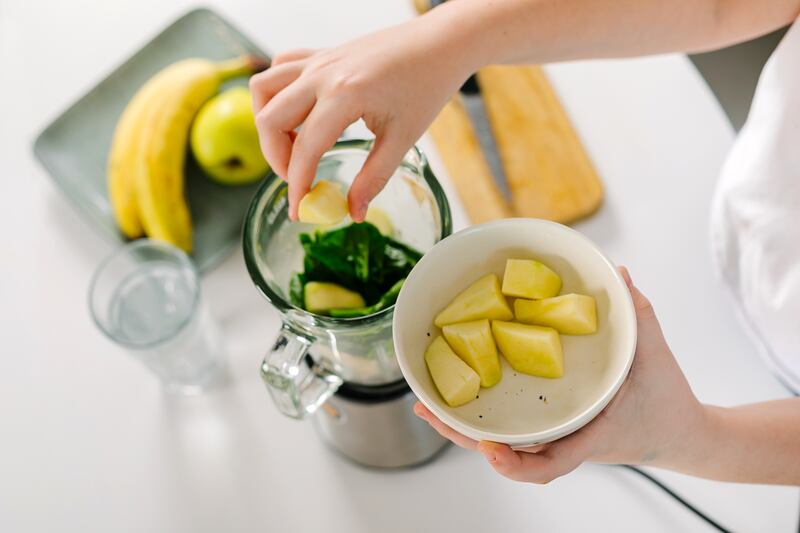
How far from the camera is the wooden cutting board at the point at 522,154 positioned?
870 millimetres

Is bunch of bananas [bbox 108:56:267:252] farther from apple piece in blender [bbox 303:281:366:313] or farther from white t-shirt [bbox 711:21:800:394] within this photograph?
white t-shirt [bbox 711:21:800:394]

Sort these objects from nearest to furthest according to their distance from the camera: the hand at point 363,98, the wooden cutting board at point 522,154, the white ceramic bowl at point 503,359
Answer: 1. the white ceramic bowl at point 503,359
2. the hand at point 363,98
3. the wooden cutting board at point 522,154

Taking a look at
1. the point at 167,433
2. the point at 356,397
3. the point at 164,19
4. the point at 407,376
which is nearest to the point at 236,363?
the point at 167,433

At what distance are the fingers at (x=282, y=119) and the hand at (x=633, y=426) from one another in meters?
0.24

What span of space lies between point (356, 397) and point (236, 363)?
0.23 meters

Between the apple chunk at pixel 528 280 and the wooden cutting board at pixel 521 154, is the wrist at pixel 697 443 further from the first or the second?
the wooden cutting board at pixel 521 154

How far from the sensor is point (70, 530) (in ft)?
2.56

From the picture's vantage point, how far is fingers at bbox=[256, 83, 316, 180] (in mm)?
597

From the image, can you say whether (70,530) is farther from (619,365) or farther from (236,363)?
(619,365)

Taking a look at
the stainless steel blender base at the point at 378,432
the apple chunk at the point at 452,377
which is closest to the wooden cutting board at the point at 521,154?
the stainless steel blender base at the point at 378,432

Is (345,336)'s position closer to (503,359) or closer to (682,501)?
(503,359)

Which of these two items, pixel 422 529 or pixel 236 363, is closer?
pixel 422 529

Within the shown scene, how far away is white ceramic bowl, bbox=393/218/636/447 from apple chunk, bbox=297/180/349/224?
0.29 feet

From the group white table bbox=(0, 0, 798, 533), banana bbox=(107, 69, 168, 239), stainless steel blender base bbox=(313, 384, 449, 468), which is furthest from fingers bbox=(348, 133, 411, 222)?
banana bbox=(107, 69, 168, 239)
